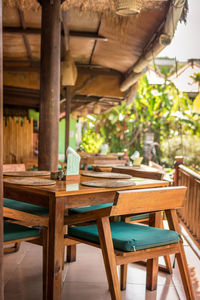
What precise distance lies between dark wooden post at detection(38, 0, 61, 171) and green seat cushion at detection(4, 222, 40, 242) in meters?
1.59

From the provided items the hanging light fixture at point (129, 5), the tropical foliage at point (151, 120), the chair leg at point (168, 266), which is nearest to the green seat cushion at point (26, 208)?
the chair leg at point (168, 266)

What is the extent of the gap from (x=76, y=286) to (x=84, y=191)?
957 mm

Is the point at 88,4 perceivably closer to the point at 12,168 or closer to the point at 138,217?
the point at 12,168

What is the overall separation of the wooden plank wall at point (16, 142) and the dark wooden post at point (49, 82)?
2917 millimetres

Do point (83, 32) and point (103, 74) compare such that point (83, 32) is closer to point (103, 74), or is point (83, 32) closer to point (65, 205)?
point (103, 74)

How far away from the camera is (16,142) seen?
713 centimetres

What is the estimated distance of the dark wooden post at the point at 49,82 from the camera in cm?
395

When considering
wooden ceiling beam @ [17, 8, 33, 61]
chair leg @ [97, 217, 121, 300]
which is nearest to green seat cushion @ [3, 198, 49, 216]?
chair leg @ [97, 217, 121, 300]

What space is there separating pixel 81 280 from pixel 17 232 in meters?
0.89

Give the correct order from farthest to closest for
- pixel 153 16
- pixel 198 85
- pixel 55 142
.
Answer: pixel 198 85, pixel 153 16, pixel 55 142

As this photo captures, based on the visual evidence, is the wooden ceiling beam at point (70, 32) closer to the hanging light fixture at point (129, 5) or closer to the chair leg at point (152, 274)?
the hanging light fixture at point (129, 5)

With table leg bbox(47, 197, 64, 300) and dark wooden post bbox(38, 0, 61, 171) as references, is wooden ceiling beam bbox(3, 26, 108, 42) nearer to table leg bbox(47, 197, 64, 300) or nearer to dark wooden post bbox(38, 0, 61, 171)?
dark wooden post bbox(38, 0, 61, 171)

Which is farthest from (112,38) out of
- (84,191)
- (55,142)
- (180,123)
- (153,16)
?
(180,123)

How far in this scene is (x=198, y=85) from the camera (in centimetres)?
760
